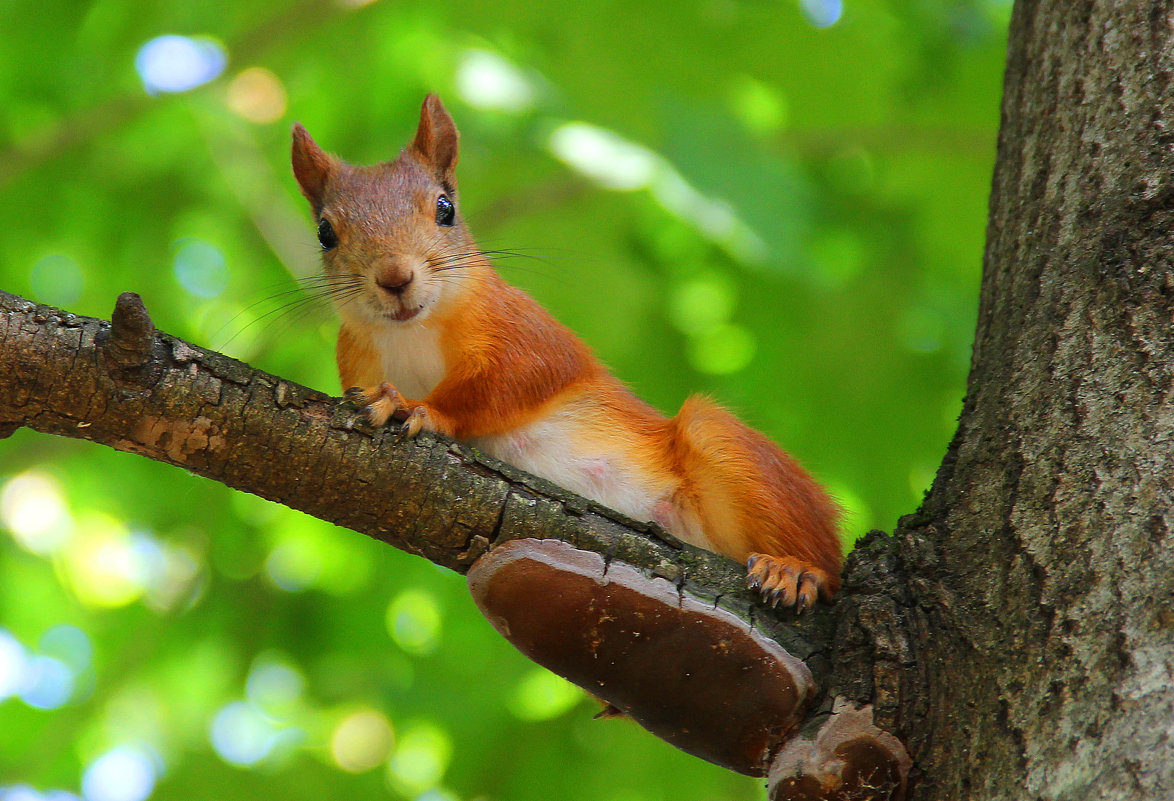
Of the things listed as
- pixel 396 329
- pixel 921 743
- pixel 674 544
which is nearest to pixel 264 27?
pixel 396 329

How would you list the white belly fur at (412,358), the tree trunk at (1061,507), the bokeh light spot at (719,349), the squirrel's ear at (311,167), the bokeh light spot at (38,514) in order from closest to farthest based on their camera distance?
the tree trunk at (1061,507) < the white belly fur at (412,358) < the squirrel's ear at (311,167) < the bokeh light spot at (719,349) < the bokeh light spot at (38,514)

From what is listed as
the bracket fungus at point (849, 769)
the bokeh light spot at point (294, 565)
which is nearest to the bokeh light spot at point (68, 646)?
the bokeh light spot at point (294, 565)

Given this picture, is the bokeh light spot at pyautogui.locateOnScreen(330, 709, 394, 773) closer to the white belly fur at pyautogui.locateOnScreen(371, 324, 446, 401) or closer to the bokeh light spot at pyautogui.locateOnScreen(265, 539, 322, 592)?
the bokeh light spot at pyautogui.locateOnScreen(265, 539, 322, 592)

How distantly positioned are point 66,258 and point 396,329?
1630 millimetres

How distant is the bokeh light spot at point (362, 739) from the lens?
326cm

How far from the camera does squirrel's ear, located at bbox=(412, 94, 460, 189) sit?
2.56 metres

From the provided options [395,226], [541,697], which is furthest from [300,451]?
[541,697]

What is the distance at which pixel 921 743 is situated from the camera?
52.9 inches

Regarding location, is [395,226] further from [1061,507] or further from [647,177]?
[1061,507]

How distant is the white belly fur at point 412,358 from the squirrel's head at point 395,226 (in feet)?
0.26

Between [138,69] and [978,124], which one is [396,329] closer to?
[138,69]

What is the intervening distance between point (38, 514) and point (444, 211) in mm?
2250

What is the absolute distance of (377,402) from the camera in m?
1.61

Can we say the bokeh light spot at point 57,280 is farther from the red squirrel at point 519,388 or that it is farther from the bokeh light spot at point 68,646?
the red squirrel at point 519,388
